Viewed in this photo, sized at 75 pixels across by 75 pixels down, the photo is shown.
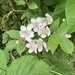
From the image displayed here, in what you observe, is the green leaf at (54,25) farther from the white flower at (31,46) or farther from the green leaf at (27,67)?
the green leaf at (27,67)

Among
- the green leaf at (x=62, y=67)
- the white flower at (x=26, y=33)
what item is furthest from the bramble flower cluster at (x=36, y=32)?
the green leaf at (x=62, y=67)

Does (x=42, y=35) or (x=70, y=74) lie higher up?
(x=42, y=35)

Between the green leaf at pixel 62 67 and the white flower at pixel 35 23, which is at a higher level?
the white flower at pixel 35 23

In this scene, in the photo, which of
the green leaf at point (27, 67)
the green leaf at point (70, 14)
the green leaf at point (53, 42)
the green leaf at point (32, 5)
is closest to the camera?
the green leaf at point (27, 67)

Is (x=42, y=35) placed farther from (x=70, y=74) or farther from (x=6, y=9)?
(x=6, y=9)

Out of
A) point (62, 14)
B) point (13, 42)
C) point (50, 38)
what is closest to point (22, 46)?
point (13, 42)
